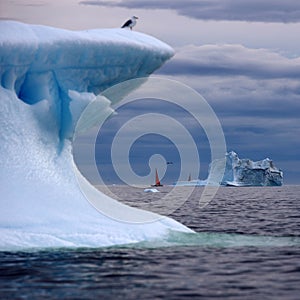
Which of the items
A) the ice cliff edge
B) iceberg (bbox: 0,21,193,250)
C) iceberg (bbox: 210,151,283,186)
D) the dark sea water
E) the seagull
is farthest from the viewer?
iceberg (bbox: 210,151,283,186)

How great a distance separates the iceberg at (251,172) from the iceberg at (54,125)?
88079 millimetres

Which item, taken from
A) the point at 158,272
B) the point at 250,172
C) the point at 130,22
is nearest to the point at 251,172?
the point at 250,172

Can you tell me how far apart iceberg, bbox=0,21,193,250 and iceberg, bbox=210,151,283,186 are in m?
88.1

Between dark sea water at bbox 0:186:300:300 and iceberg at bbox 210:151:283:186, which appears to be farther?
iceberg at bbox 210:151:283:186

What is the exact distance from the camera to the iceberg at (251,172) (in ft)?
368

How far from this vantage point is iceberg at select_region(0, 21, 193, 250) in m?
19.4

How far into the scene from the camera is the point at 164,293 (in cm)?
1362

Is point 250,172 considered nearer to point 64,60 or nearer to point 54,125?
point 54,125

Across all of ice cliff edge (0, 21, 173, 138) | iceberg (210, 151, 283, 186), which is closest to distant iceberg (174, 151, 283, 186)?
iceberg (210, 151, 283, 186)

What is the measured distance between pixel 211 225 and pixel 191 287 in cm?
1789

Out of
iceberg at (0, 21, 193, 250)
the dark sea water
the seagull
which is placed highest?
the seagull

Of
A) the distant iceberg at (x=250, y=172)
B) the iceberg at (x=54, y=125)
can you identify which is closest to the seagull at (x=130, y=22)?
the iceberg at (x=54, y=125)

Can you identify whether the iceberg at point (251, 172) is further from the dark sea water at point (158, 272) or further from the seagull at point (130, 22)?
the dark sea water at point (158, 272)

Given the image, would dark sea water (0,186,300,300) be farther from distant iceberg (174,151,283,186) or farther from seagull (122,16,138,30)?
distant iceberg (174,151,283,186)
